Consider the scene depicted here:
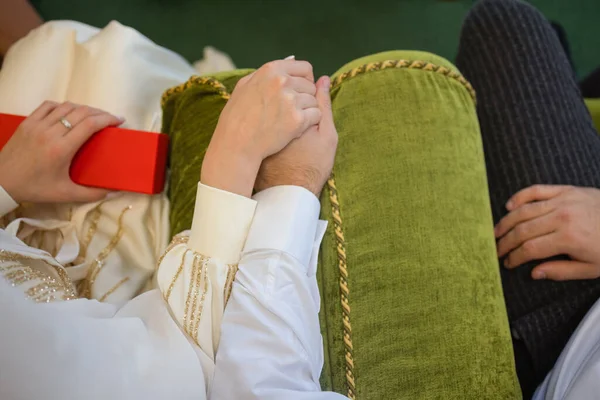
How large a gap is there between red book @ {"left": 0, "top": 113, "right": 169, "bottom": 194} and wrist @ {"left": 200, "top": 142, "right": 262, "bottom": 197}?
0.64 ft

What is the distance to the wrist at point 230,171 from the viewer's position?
616 millimetres

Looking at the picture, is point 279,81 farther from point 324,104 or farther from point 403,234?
point 403,234

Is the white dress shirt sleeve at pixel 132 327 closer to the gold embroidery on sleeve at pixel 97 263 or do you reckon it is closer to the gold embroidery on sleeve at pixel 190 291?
the gold embroidery on sleeve at pixel 190 291

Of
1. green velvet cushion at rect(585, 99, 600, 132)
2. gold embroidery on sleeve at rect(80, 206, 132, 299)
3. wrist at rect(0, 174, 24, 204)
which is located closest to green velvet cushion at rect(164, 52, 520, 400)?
gold embroidery on sleeve at rect(80, 206, 132, 299)

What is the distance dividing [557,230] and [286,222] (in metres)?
0.46

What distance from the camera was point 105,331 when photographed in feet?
1.69

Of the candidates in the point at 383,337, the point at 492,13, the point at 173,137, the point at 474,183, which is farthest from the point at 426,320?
the point at 492,13

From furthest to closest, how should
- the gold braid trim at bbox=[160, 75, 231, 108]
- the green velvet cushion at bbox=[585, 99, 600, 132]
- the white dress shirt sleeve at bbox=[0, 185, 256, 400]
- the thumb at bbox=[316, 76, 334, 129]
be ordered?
the green velvet cushion at bbox=[585, 99, 600, 132]
the gold braid trim at bbox=[160, 75, 231, 108]
the thumb at bbox=[316, 76, 334, 129]
the white dress shirt sleeve at bbox=[0, 185, 256, 400]

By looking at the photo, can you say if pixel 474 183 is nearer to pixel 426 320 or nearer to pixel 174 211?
pixel 426 320

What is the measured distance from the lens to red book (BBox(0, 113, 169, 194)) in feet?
2.54

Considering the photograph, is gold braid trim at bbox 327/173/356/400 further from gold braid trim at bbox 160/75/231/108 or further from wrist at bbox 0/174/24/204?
wrist at bbox 0/174/24/204

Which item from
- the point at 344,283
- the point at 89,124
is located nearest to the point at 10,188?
the point at 89,124

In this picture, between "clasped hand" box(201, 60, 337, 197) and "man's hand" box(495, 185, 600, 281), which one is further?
"man's hand" box(495, 185, 600, 281)

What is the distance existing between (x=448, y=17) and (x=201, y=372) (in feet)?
4.60
